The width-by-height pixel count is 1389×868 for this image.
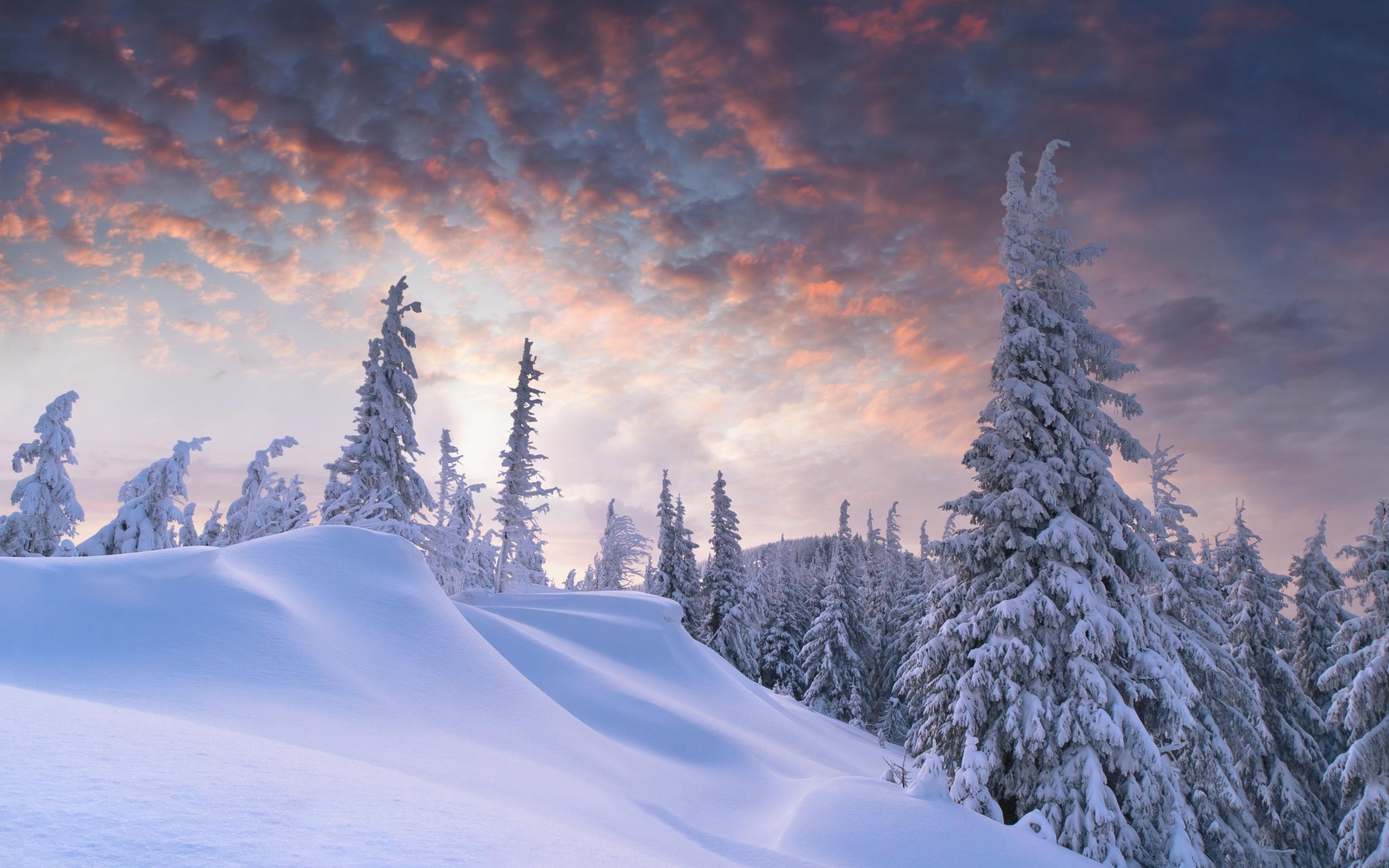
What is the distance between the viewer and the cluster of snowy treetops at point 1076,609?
38.5 ft

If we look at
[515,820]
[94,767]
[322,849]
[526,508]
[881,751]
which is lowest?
[881,751]

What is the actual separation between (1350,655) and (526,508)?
1181 inches

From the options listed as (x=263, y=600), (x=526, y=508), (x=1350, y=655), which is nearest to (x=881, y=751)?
(x=1350, y=655)

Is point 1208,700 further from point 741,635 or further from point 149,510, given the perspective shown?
point 149,510

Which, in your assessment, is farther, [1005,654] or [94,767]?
[1005,654]

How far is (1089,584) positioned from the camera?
40.6 feet

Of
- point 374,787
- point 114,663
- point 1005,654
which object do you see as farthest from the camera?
point 1005,654

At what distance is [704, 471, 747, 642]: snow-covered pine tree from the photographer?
134 feet

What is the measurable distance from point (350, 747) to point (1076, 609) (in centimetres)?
1167

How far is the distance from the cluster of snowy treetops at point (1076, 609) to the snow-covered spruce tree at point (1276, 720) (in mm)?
78

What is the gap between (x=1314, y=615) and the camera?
2434 centimetres

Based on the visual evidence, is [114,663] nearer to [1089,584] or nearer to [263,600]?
[263,600]

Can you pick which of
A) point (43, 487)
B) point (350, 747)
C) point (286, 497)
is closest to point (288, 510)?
point (286, 497)

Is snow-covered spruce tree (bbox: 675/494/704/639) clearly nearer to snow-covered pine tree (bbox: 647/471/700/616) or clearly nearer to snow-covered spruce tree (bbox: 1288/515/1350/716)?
snow-covered pine tree (bbox: 647/471/700/616)
